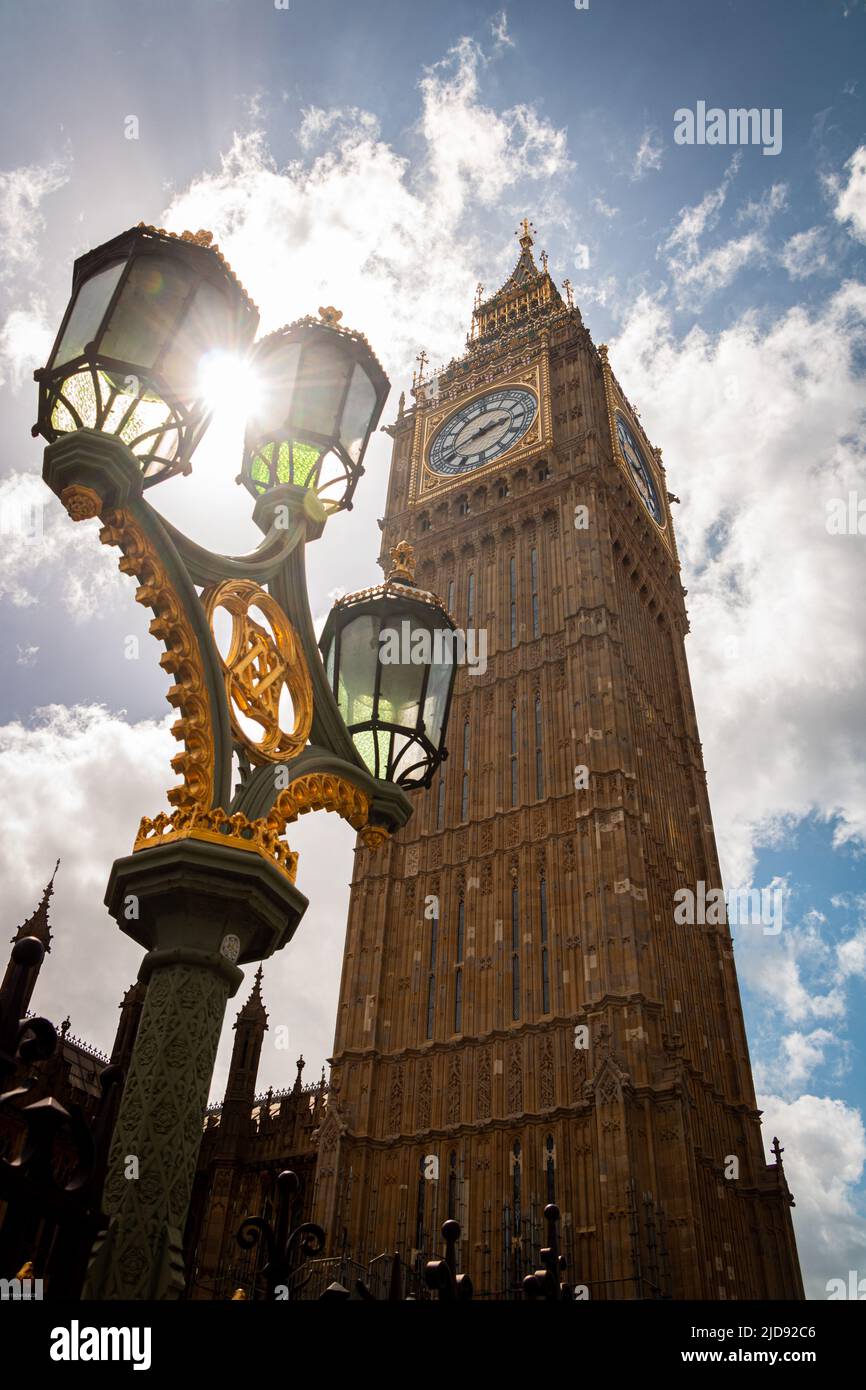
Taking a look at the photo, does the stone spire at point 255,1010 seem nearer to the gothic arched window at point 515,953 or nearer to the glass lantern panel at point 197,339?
the gothic arched window at point 515,953

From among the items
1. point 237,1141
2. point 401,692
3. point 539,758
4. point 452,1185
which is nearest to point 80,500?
point 401,692

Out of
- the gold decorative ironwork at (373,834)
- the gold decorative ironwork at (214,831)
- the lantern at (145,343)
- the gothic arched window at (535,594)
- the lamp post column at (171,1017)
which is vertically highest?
the gothic arched window at (535,594)

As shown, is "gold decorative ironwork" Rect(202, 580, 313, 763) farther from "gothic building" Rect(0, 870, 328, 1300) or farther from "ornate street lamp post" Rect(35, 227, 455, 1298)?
"gothic building" Rect(0, 870, 328, 1300)

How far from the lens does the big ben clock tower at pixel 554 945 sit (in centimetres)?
2067

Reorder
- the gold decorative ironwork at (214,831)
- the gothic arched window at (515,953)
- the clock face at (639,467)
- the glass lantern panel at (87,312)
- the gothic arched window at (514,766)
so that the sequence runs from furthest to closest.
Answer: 1. the clock face at (639,467)
2. the gothic arched window at (514,766)
3. the gothic arched window at (515,953)
4. the glass lantern panel at (87,312)
5. the gold decorative ironwork at (214,831)

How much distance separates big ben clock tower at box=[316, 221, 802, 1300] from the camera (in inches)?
814

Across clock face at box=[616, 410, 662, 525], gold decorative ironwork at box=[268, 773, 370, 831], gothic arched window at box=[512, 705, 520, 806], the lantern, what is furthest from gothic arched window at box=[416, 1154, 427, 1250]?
clock face at box=[616, 410, 662, 525]

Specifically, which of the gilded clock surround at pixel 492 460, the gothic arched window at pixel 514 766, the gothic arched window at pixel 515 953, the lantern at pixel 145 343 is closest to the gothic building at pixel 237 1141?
the gothic arched window at pixel 515 953

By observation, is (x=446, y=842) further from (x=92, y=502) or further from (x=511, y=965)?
(x=92, y=502)

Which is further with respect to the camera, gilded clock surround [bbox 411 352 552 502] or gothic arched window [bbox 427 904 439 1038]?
gilded clock surround [bbox 411 352 552 502]

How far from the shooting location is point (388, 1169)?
22969mm

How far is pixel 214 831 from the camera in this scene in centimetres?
349

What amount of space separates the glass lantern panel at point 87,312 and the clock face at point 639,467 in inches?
1333
